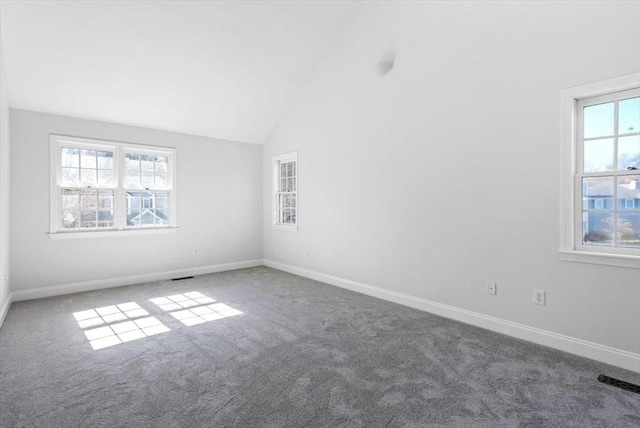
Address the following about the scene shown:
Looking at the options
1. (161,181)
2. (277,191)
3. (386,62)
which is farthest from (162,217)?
(386,62)

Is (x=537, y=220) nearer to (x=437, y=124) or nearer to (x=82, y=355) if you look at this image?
(x=437, y=124)

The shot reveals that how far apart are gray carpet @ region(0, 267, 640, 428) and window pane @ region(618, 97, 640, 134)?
73.8 inches

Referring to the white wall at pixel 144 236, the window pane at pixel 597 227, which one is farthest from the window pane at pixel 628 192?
the white wall at pixel 144 236

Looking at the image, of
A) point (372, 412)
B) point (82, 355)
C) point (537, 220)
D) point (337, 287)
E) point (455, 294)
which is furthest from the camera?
point (337, 287)

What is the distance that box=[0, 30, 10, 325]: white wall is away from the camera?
3680 millimetres

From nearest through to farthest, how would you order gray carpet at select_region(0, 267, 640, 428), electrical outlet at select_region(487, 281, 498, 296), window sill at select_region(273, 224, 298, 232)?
gray carpet at select_region(0, 267, 640, 428), electrical outlet at select_region(487, 281, 498, 296), window sill at select_region(273, 224, 298, 232)

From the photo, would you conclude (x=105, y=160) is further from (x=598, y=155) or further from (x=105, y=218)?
(x=598, y=155)

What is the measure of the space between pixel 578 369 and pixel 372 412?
1.74 metres

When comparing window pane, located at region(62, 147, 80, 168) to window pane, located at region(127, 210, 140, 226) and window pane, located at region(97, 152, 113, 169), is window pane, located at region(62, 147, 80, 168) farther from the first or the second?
window pane, located at region(127, 210, 140, 226)

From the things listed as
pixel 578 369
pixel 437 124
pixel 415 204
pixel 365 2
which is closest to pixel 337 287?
pixel 415 204

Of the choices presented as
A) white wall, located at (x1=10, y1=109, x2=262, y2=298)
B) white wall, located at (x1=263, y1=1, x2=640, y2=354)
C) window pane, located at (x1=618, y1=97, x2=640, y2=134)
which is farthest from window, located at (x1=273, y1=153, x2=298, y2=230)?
window pane, located at (x1=618, y1=97, x2=640, y2=134)

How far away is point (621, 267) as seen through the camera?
2.66m

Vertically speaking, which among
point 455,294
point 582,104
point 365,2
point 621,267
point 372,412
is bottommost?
point 372,412

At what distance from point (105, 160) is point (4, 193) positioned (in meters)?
1.42
